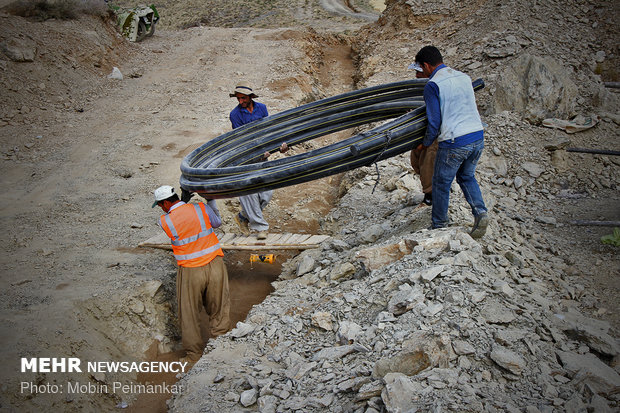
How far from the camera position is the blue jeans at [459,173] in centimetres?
399

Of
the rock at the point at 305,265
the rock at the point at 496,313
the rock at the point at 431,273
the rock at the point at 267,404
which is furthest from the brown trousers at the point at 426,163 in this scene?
the rock at the point at 267,404

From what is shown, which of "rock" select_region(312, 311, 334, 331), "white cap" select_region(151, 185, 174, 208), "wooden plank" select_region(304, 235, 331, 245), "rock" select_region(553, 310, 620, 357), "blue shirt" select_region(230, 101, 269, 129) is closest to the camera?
"rock" select_region(553, 310, 620, 357)

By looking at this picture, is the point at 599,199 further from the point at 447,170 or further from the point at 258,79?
the point at 258,79

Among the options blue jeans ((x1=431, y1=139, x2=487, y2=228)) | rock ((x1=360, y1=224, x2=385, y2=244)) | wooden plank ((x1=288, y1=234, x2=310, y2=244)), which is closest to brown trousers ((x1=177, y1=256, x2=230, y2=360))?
wooden plank ((x1=288, y1=234, x2=310, y2=244))

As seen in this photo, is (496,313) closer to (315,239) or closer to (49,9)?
(315,239)

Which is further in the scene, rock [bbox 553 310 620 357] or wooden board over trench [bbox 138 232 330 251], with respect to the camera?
wooden board over trench [bbox 138 232 330 251]

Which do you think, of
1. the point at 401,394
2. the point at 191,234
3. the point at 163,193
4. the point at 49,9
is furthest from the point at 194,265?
the point at 49,9

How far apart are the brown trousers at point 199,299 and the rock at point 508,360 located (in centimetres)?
274

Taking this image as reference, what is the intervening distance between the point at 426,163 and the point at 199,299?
2.85 metres

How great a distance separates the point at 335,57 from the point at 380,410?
14.1m

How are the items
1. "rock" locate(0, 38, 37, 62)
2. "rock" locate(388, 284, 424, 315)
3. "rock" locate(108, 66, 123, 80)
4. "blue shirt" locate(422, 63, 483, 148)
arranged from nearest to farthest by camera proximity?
"rock" locate(388, 284, 424, 315)
"blue shirt" locate(422, 63, 483, 148)
"rock" locate(0, 38, 37, 62)
"rock" locate(108, 66, 123, 80)

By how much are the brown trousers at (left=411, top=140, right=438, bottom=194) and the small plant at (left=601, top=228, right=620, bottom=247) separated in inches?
74.4

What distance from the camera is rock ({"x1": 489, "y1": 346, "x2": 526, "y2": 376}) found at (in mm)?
2707

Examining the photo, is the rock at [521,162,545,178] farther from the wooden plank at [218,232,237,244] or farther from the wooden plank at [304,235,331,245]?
the wooden plank at [218,232,237,244]
